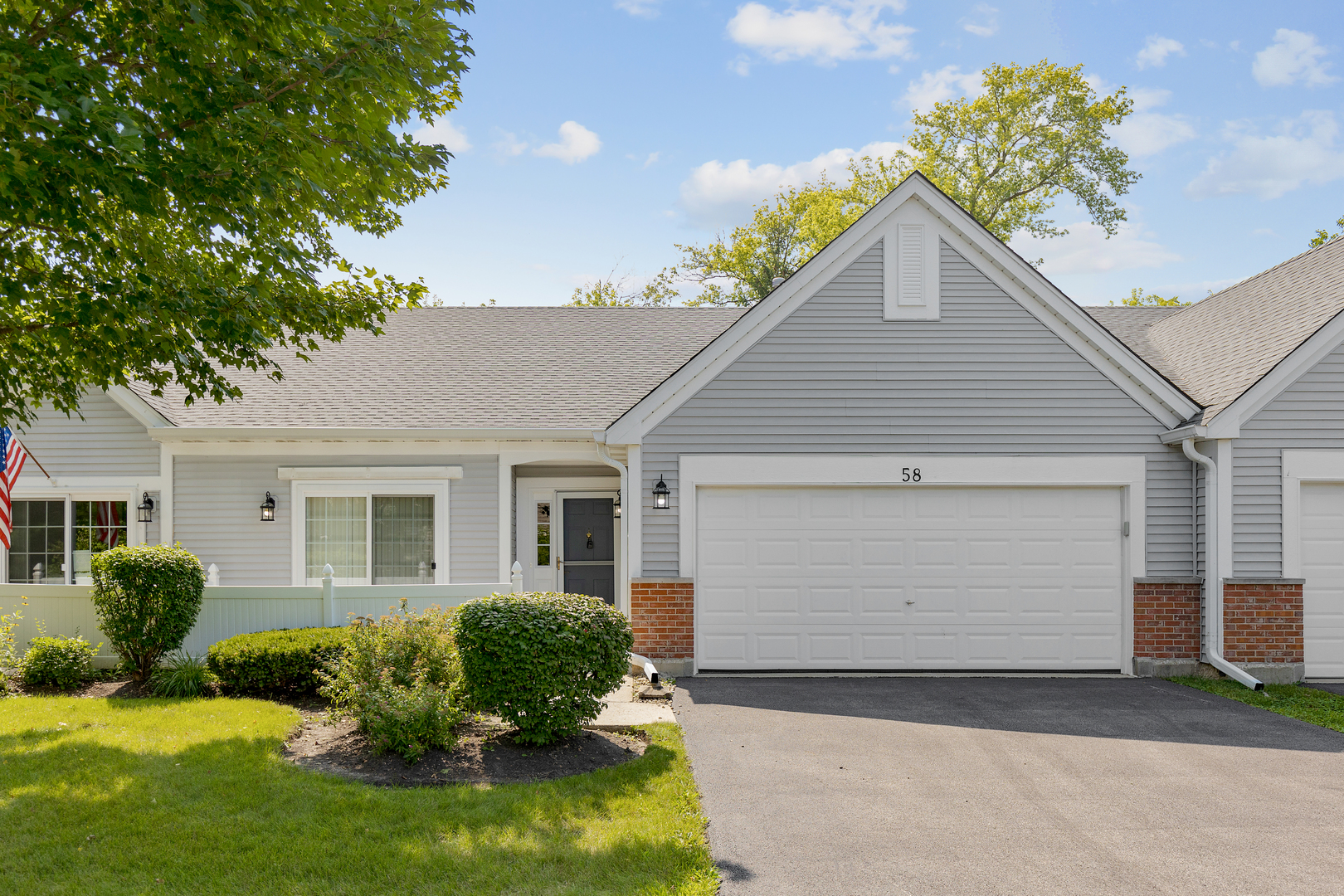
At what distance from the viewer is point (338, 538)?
11406mm

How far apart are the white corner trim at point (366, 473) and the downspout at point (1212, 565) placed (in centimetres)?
943

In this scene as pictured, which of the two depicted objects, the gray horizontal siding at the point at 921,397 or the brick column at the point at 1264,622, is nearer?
the brick column at the point at 1264,622

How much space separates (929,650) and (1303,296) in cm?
683

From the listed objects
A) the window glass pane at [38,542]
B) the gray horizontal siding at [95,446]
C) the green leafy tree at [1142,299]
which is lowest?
the window glass pane at [38,542]

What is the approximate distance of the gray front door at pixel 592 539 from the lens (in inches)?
493

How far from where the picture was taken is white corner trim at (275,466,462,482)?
36.9ft

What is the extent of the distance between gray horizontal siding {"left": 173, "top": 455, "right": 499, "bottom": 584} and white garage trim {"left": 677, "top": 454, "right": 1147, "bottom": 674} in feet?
11.3

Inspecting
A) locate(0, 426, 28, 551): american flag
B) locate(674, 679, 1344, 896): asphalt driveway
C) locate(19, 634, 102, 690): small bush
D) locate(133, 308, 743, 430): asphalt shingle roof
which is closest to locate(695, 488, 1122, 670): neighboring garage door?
locate(674, 679, 1344, 896): asphalt driveway

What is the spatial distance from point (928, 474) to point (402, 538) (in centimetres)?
716

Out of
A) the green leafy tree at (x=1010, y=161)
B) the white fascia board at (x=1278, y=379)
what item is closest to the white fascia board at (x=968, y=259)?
the white fascia board at (x=1278, y=379)

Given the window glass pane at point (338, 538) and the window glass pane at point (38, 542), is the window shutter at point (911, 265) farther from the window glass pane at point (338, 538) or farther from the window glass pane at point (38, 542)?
the window glass pane at point (38, 542)

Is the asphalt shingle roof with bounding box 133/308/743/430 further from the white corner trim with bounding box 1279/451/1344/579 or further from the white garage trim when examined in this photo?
the white corner trim with bounding box 1279/451/1344/579

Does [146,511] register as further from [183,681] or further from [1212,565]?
[1212,565]

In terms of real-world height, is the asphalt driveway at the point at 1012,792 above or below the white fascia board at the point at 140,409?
below
